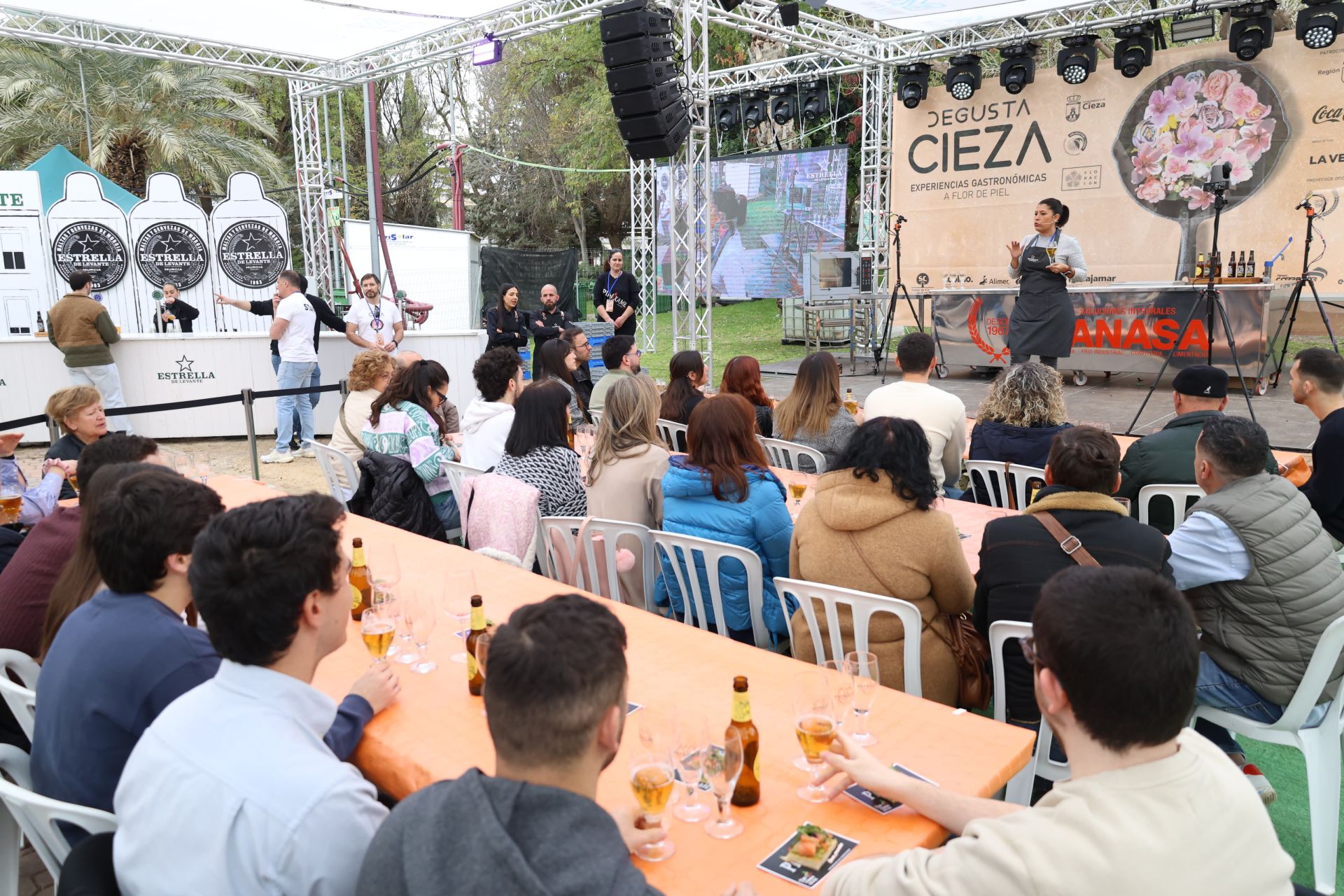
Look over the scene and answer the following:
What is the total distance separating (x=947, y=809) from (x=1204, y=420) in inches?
101

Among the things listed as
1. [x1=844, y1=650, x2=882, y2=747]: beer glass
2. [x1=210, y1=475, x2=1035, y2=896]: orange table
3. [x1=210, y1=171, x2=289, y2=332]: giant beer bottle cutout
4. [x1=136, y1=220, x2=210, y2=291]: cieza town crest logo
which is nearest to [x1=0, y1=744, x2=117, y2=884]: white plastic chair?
[x1=210, y1=475, x2=1035, y2=896]: orange table

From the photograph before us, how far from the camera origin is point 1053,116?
1174cm

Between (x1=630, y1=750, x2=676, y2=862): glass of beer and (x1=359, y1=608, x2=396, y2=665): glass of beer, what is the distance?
877 millimetres

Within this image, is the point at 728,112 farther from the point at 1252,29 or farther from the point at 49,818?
the point at 49,818

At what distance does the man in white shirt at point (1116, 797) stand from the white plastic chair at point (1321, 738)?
4.89 feet

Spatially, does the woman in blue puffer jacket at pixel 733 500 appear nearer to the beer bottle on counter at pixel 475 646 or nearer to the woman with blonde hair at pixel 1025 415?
the beer bottle on counter at pixel 475 646

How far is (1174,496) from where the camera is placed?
11.5ft

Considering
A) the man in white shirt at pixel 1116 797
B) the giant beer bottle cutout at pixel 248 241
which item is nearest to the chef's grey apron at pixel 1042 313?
the man in white shirt at pixel 1116 797

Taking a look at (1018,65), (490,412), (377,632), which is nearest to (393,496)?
(490,412)

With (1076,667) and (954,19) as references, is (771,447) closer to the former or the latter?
(1076,667)

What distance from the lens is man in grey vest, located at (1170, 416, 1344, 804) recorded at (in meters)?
2.46

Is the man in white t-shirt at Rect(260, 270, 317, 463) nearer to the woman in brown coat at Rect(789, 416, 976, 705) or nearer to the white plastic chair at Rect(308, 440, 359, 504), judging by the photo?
the white plastic chair at Rect(308, 440, 359, 504)

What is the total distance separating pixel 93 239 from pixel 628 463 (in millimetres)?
9429

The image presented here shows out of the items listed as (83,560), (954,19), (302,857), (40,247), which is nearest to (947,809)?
(302,857)
